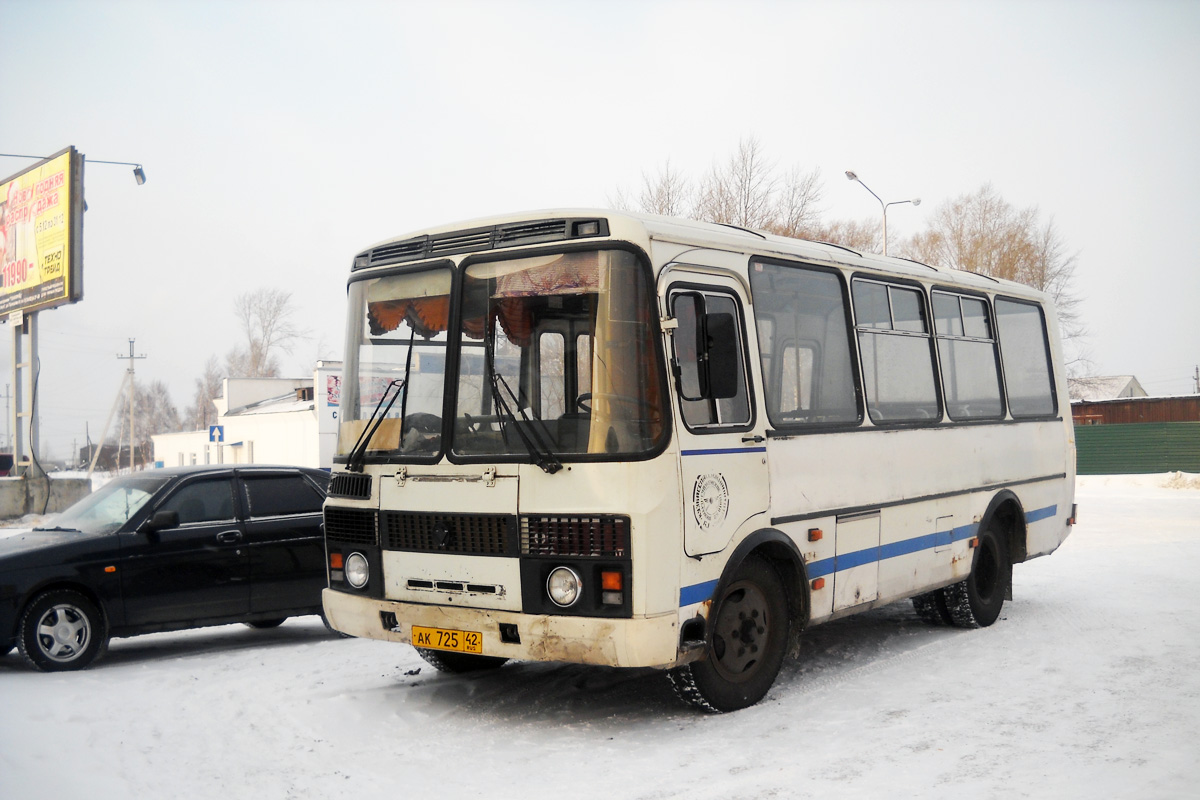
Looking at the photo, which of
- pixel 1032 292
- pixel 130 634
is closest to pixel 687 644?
pixel 130 634

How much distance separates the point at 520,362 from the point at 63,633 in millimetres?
4653

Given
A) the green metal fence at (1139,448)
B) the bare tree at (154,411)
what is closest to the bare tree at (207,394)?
the bare tree at (154,411)

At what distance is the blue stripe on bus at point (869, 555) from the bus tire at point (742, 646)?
23 cm

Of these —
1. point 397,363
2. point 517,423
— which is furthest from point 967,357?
point 397,363

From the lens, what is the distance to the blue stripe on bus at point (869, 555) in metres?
6.17

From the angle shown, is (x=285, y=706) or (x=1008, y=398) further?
Result: (x=1008, y=398)

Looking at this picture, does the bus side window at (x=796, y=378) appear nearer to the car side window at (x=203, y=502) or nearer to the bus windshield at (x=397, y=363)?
the bus windshield at (x=397, y=363)

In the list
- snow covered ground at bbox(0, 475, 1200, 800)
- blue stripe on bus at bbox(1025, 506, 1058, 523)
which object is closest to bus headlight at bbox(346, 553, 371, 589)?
snow covered ground at bbox(0, 475, 1200, 800)

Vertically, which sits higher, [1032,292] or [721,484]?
[1032,292]

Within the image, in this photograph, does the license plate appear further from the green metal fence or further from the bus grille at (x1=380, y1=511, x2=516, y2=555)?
the green metal fence

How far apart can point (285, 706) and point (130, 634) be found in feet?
7.77

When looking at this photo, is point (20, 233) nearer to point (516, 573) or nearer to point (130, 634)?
point (130, 634)

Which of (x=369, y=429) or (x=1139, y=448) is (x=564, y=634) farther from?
(x=1139, y=448)

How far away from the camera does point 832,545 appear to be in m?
7.48
